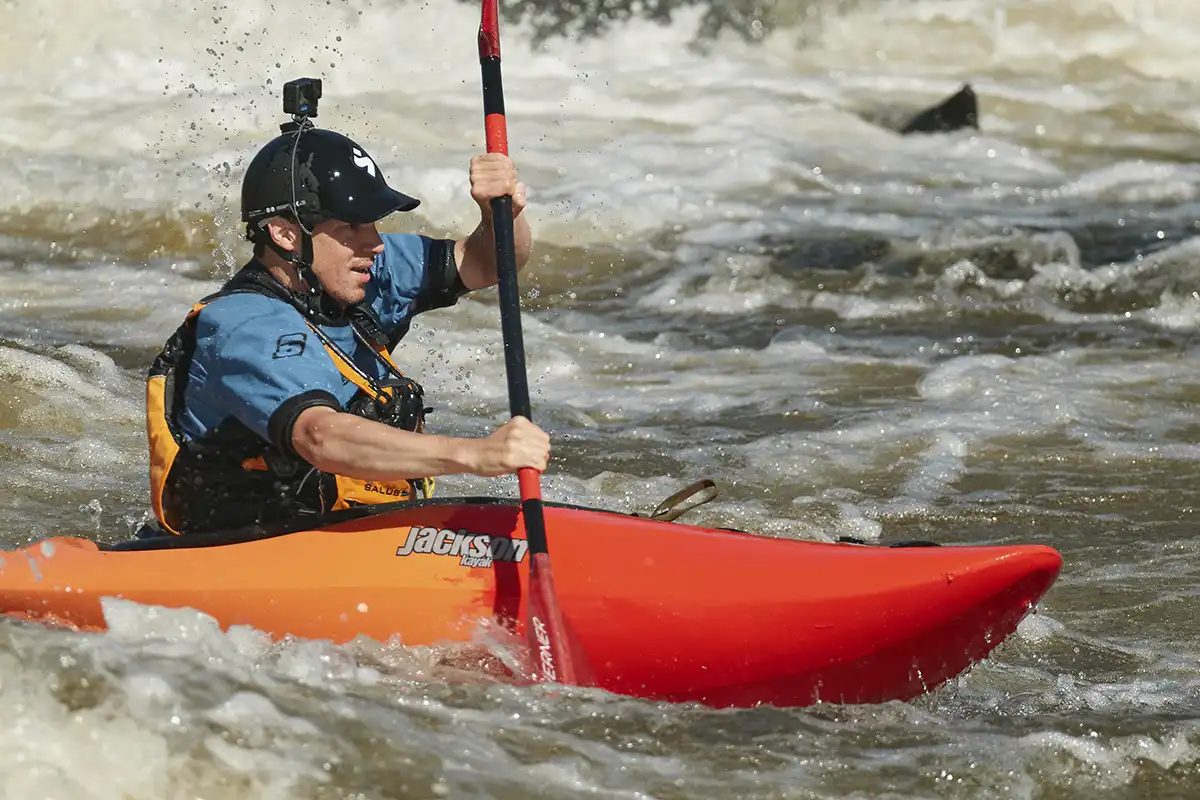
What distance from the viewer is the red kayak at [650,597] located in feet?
11.8

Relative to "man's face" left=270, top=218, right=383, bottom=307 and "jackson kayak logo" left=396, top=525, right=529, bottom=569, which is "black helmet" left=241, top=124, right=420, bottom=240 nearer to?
"man's face" left=270, top=218, right=383, bottom=307

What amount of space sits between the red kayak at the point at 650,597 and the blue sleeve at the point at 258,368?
31 cm

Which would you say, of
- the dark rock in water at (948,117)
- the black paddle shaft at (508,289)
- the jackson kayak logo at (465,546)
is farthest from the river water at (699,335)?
the black paddle shaft at (508,289)

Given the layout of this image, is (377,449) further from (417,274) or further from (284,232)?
(417,274)

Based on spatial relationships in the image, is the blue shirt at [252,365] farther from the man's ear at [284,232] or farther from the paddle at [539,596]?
the paddle at [539,596]

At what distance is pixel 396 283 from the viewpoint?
433 centimetres

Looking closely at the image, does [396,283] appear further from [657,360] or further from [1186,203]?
[1186,203]

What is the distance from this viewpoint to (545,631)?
3.57m

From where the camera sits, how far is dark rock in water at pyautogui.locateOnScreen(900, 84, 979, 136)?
1302 centimetres

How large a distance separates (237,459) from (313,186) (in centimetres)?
62

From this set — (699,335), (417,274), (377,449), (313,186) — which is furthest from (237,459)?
Result: (699,335)

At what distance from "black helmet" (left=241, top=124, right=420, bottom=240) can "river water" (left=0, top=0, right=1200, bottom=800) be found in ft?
3.00

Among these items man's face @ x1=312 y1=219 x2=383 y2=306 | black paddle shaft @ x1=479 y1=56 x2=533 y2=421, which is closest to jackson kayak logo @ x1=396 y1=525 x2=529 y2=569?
black paddle shaft @ x1=479 y1=56 x2=533 y2=421

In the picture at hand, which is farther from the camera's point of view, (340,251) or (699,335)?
(699,335)
